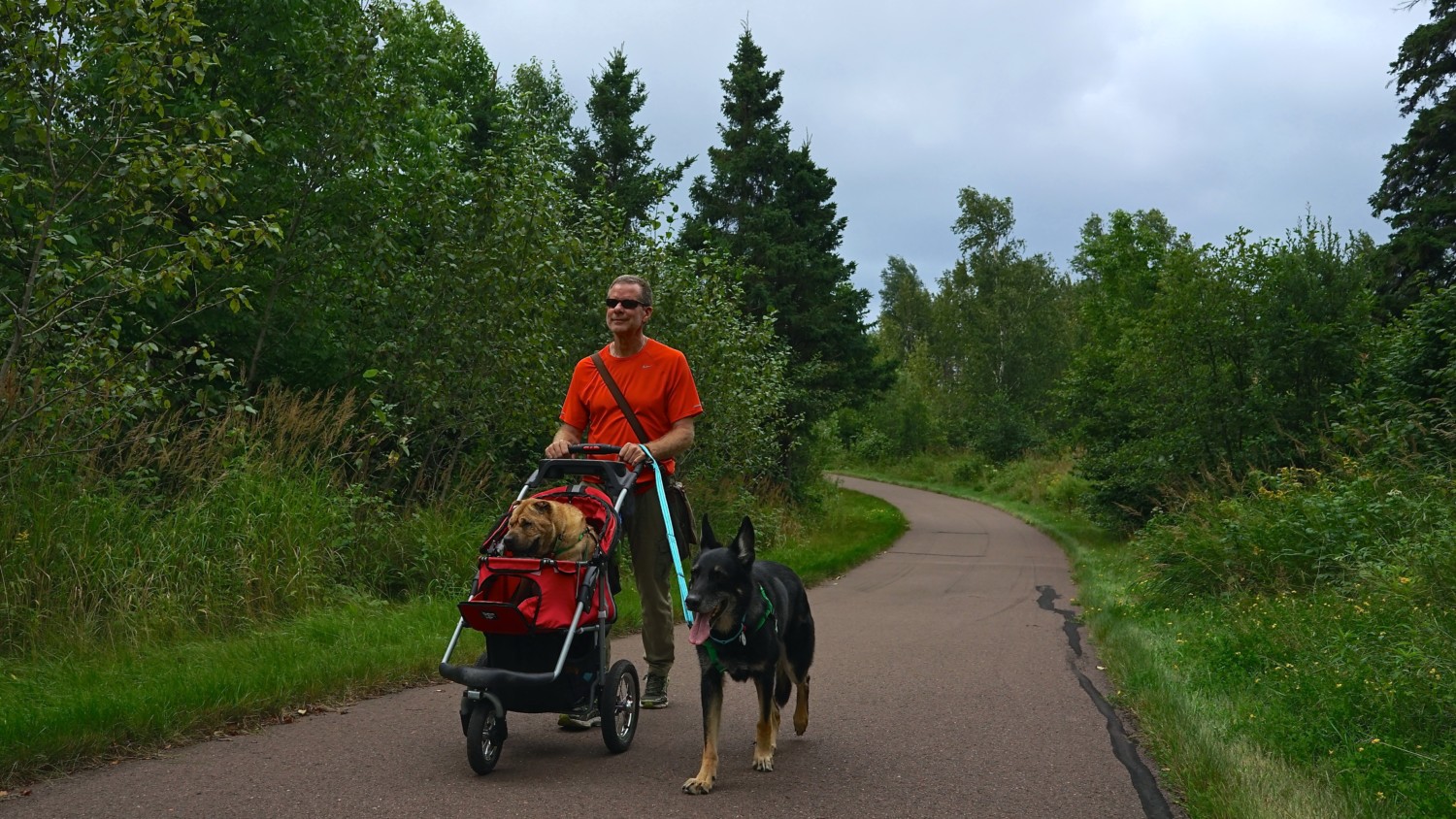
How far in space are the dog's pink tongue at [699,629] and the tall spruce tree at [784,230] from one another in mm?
23319

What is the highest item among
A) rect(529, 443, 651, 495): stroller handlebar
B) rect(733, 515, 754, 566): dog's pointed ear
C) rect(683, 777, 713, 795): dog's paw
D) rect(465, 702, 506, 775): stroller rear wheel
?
rect(529, 443, 651, 495): stroller handlebar

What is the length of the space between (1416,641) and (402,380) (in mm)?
8946

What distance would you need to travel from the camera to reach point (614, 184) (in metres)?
32.5

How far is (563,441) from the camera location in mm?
5977

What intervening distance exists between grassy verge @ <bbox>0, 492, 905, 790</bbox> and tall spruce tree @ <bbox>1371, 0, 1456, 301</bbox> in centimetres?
2290

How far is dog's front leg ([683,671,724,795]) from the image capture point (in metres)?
4.83

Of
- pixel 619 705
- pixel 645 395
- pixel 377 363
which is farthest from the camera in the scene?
→ pixel 377 363

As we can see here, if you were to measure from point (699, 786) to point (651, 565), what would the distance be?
1653 mm

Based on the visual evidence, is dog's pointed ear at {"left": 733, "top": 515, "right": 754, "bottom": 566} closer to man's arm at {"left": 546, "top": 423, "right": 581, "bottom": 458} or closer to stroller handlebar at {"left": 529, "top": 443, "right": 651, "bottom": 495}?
stroller handlebar at {"left": 529, "top": 443, "right": 651, "bottom": 495}

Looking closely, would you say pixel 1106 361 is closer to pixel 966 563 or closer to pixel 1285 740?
pixel 966 563

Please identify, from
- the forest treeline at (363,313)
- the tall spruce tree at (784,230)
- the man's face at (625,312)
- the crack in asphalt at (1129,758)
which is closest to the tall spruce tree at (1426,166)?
the forest treeline at (363,313)

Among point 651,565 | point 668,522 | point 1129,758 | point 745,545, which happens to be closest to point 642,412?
point 668,522

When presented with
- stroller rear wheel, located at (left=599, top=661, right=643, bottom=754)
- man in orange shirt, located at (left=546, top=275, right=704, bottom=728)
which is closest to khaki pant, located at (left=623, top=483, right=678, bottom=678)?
man in orange shirt, located at (left=546, top=275, right=704, bottom=728)

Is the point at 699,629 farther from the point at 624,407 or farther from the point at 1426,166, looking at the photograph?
the point at 1426,166
